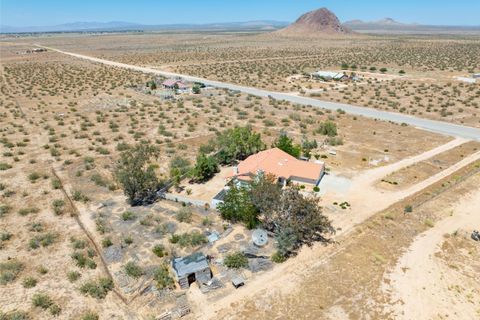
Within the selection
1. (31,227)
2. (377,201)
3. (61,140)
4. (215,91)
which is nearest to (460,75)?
(215,91)

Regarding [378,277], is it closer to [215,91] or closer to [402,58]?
[215,91]

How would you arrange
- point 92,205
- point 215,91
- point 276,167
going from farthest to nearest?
1. point 215,91
2. point 276,167
3. point 92,205

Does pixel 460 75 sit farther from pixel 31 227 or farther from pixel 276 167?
pixel 31 227

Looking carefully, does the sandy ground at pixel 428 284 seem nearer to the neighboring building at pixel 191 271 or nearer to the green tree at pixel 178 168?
the neighboring building at pixel 191 271

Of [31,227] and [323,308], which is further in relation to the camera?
[31,227]

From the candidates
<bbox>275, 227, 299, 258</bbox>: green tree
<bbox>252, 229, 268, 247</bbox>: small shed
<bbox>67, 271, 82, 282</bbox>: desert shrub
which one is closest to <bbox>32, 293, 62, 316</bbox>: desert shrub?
<bbox>67, 271, 82, 282</bbox>: desert shrub

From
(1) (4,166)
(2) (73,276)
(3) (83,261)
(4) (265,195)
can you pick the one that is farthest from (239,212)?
(1) (4,166)

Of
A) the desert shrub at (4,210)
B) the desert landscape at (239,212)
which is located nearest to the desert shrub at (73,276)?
the desert landscape at (239,212)

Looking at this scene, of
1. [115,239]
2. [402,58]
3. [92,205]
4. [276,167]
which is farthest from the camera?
[402,58]
